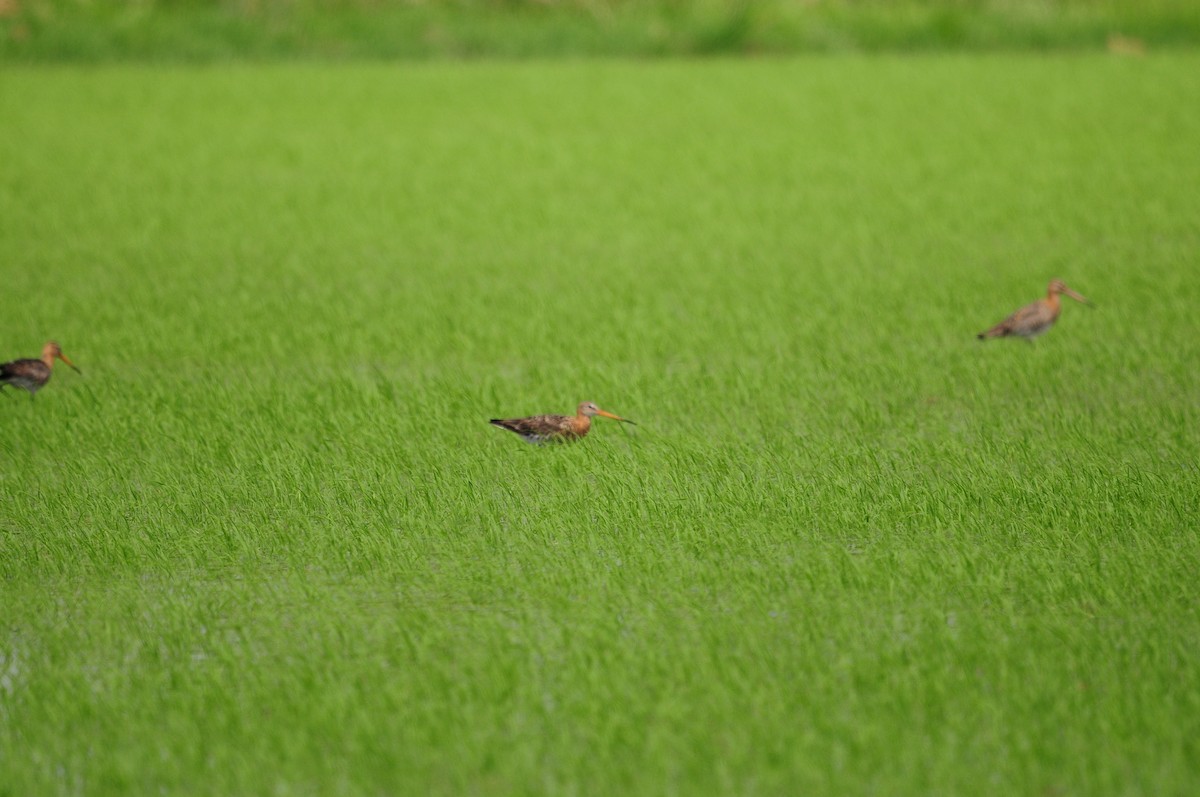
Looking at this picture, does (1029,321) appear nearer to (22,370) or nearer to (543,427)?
(543,427)

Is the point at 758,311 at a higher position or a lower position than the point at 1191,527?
lower

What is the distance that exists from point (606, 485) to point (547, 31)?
12871 mm

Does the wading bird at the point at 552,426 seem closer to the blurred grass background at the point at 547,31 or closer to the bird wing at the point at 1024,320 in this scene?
the bird wing at the point at 1024,320

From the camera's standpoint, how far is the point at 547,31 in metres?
17.5

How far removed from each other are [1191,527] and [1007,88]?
10.6 meters

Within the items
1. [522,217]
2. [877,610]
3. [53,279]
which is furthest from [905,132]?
[877,610]

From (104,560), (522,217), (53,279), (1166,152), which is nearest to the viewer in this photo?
(104,560)

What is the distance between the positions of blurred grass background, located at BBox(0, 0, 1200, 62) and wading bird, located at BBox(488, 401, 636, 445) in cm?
1212

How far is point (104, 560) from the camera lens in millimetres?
4852

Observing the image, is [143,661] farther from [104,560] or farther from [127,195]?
[127,195]

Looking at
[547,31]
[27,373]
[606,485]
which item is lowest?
[547,31]

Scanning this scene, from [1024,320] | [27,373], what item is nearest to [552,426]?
[27,373]

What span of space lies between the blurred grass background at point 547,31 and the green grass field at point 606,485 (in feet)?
18.6

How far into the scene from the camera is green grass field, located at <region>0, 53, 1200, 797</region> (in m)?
3.69
